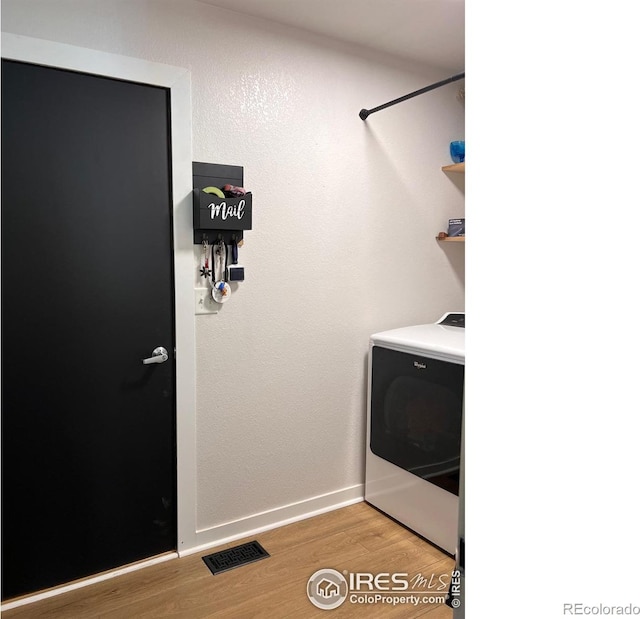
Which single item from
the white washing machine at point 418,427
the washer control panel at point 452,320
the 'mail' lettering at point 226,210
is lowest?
the white washing machine at point 418,427

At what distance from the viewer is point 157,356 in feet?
7.27

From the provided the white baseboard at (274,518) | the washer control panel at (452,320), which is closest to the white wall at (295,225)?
the white baseboard at (274,518)

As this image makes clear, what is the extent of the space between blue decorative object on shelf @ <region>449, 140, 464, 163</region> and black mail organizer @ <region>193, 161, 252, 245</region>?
1300mm

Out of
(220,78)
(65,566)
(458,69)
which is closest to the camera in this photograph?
(65,566)

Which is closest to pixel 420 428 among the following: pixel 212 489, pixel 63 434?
pixel 212 489

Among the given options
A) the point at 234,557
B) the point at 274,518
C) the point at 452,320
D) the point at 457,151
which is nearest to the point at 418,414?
the point at 452,320

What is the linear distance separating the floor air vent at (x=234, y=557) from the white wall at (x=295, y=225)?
4.4 inches

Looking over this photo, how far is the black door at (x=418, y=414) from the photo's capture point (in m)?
2.27

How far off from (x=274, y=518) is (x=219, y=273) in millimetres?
1252

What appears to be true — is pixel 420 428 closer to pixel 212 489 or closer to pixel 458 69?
pixel 212 489

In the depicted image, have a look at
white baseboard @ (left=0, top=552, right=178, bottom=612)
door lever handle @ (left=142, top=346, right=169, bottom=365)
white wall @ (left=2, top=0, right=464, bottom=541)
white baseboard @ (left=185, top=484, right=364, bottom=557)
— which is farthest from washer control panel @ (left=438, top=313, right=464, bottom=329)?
white baseboard @ (left=0, top=552, right=178, bottom=612)

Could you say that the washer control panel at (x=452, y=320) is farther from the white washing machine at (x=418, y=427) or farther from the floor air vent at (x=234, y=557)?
the floor air vent at (x=234, y=557)
